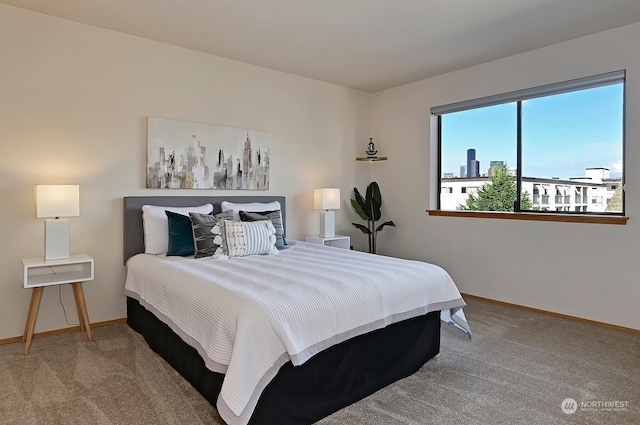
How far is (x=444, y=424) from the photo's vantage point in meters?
1.99

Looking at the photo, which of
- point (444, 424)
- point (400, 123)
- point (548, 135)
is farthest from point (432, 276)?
point (400, 123)

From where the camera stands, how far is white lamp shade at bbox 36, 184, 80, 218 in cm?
294

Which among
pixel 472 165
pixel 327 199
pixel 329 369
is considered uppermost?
pixel 472 165

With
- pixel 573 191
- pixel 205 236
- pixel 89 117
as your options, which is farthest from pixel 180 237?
pixel 573 191

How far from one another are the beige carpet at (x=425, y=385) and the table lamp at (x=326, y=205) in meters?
1.98

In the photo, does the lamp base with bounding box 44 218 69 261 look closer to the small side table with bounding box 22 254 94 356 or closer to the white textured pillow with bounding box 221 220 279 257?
the small side table with bounding box 22 254 94 356

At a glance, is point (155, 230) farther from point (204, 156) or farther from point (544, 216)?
point (544, 216)

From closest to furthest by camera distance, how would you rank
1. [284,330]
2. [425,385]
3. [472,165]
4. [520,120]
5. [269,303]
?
[284,330]
[269,303]
[425,385]
[520,120]
[472,165]

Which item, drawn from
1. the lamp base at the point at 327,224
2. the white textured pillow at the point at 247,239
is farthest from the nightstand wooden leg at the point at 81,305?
the lamp base at the point at 327,224

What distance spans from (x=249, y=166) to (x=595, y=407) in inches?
140

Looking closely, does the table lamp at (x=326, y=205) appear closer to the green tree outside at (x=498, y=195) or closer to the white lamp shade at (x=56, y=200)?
the green tree outside at (x=498, y=195)

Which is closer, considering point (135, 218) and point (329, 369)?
point (329, 369)

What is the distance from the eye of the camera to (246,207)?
161 inches

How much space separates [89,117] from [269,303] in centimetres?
260
